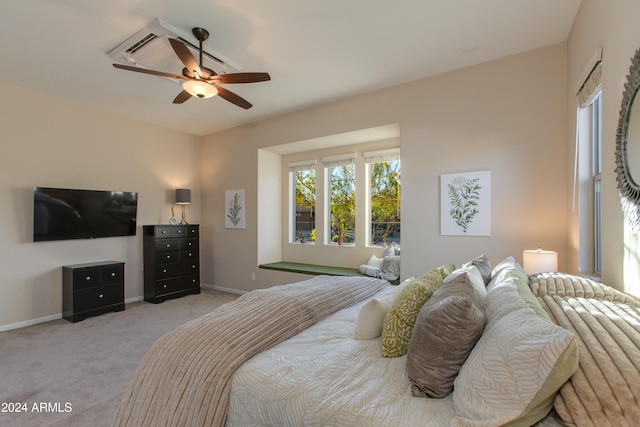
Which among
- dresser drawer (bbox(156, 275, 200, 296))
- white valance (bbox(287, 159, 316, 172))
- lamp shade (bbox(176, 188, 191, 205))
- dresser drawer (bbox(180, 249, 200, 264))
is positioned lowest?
dresser drawer (bbox(156, 275, 200, 296))

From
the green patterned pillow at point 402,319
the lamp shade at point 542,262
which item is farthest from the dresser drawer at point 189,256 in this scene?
the lamp shade at point 542,262

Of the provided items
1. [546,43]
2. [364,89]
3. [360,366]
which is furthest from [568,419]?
[364,89]

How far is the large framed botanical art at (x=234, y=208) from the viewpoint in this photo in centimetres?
543

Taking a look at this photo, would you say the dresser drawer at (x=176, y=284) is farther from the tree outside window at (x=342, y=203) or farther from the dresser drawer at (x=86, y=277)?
the tree outside window at (x=342, y=203)

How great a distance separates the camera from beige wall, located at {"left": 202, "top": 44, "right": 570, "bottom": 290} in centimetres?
298

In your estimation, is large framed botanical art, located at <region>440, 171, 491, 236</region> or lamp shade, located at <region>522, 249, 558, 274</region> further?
large framed botanical art, located at <region>440, 171, 491, 236</region>

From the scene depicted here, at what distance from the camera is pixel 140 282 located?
505cm

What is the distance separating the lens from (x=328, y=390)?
1208mm

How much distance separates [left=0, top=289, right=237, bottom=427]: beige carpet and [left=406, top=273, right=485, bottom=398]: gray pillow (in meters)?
2.14

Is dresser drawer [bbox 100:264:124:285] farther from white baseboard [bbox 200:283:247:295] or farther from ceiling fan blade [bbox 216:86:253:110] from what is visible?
ceiling fan blade [bbox 216:86:253:110]

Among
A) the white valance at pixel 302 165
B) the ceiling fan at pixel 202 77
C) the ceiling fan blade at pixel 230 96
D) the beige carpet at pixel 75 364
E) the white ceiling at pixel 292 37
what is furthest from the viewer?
the white valance at pixel 302 165

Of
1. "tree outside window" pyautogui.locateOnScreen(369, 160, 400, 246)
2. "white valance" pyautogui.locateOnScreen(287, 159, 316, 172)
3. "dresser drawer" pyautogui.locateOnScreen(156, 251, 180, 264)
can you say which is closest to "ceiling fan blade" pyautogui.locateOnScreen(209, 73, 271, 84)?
"tree outside window" pyautogui.locateOnScreen(369, 160, 400, 246)

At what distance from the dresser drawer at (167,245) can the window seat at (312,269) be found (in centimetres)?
141

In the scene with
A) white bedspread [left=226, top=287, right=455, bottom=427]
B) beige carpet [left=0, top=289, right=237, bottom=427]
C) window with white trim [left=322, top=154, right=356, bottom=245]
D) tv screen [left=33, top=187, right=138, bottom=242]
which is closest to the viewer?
white bedspread [left=226, top=287, right=455, bottom=427]
